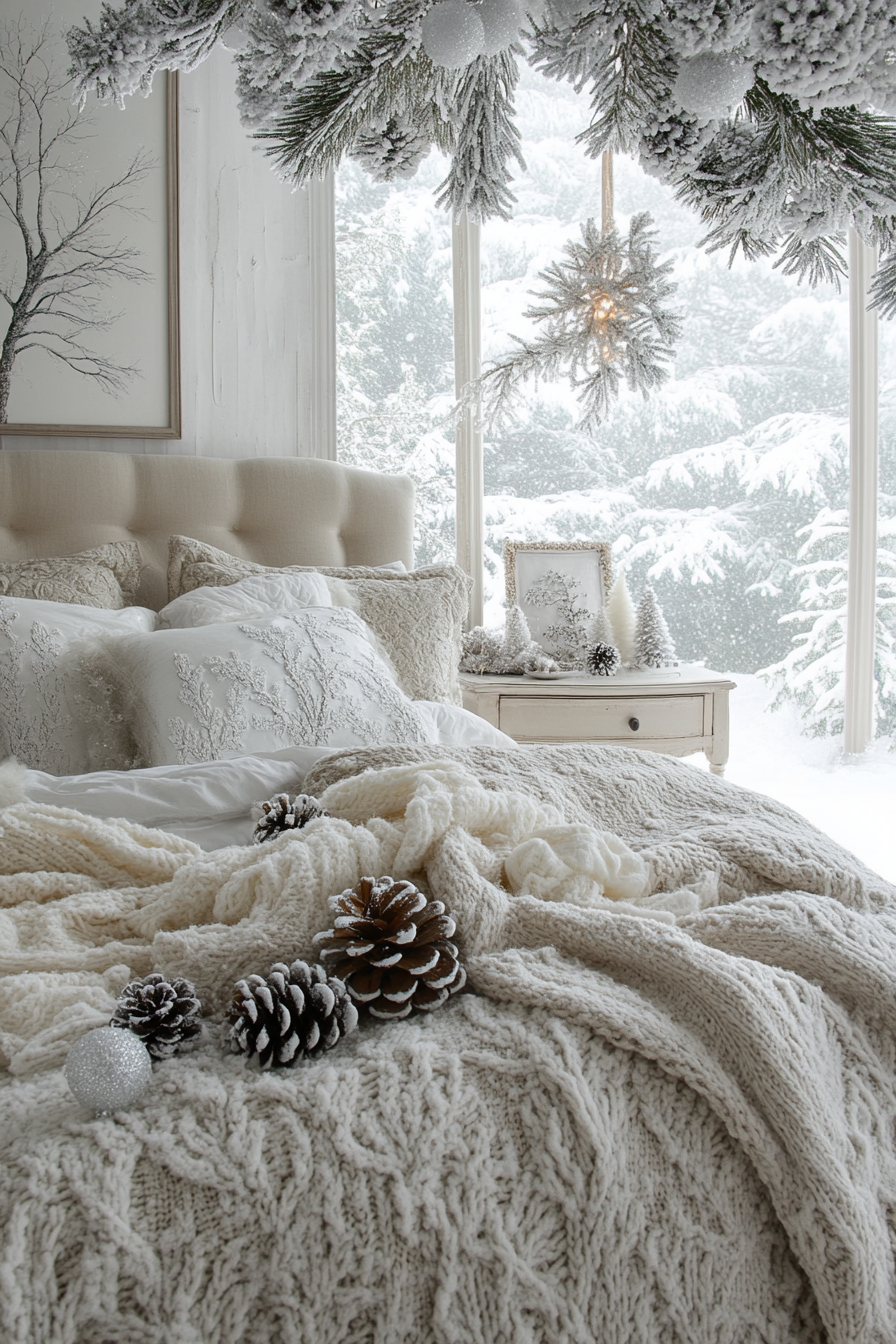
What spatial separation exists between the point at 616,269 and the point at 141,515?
135 cm

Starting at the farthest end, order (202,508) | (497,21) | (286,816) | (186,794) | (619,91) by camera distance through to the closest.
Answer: (202,508)
(186,794)
(286,816)
(619,91)
(497,21)

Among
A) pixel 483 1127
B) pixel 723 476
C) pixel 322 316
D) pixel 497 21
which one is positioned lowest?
pixel 483 1127

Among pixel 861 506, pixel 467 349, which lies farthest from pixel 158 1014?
pixel 861 506

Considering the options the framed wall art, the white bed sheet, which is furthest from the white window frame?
the white bed sheet

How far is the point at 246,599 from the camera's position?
1.91 metres

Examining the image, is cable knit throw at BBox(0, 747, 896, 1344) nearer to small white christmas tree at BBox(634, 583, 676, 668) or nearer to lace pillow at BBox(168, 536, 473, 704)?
lace pillow at BBox(168, 536, 473, 704)

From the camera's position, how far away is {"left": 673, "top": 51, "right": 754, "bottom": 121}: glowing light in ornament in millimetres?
655

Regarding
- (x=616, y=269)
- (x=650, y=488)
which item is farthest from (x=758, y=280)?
(x=616, y=269)

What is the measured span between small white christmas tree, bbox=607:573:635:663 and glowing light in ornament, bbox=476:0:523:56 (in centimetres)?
221

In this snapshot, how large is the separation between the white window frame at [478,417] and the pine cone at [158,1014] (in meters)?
2.13

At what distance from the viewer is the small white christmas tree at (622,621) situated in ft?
9.24

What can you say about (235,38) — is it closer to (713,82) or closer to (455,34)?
(455,34)

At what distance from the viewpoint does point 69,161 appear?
2199 mm

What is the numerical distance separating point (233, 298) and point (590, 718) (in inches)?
61.4
